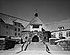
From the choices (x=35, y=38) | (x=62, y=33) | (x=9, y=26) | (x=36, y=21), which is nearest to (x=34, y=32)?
(x=35, y=38)

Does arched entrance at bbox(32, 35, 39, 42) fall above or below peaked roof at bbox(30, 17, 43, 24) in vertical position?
below

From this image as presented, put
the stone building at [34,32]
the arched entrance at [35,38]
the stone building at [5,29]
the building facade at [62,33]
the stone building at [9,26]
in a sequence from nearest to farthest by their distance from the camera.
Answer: the stone building at [34,32] < the arched entrance at [35,38] < the stone building at [5,29] < the stone building at [9,26] < the building facade at [62,33]

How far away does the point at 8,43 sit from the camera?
20.0m

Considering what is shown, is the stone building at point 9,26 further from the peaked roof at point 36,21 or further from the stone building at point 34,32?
the peaked roof at point 36,21

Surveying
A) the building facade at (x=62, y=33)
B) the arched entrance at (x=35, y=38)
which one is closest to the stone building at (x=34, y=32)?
the arched entrance at (x=35, y=38)

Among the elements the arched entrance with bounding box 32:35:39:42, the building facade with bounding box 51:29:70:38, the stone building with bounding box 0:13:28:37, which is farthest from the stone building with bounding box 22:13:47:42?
the building facade with bounding box 51:29:70:38

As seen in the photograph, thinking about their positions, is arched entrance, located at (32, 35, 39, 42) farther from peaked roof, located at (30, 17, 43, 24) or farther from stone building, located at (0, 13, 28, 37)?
stone building, located at (0, 13, 28, 37)

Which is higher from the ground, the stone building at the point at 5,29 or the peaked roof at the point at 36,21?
the peaked roof at the point at 36,21

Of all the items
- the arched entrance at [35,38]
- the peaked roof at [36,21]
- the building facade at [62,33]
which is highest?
the peaked roof at [36,21]

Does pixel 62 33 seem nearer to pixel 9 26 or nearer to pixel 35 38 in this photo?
pixel 35 38

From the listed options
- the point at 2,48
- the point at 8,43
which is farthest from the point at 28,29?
the point at 2,48

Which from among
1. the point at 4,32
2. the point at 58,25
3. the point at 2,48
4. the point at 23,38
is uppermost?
the point at 58,25

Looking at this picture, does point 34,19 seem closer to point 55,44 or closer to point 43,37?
point 43,37

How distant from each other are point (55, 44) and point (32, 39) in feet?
21.3
